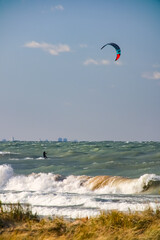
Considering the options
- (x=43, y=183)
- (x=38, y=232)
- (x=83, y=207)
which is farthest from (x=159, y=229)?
(x=43, y=183)

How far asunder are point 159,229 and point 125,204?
744 centimetres

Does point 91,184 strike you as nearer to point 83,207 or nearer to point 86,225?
point 83,207

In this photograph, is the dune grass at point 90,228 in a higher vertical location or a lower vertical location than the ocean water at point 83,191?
higher

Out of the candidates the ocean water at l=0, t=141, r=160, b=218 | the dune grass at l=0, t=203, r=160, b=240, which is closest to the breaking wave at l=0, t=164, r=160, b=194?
the ocean water at l=0, t=141, r=160, b=218

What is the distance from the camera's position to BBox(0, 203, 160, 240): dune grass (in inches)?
288

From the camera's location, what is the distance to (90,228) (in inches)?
303

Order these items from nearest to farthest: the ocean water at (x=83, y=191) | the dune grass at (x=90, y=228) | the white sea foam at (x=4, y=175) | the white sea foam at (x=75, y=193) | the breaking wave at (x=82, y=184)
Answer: the dune grass at (x=90, y=228), the white sea foam at (x=75, y=193), the ocean water at (x=83, y=191), the breaking wave at (x=82, y=184), the white sea foam at (x=4, y=175)

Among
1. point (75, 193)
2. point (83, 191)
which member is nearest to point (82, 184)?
point (83, 191)

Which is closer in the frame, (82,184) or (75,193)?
(75,193)

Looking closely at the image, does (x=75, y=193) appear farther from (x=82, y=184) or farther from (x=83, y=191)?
(x=82, y=184)

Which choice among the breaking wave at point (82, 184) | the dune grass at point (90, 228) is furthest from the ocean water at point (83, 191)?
the dune grass at point (90, 228)

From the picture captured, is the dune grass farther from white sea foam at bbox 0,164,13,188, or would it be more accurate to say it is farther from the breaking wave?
white sea foam at bbox 0,164,13,188

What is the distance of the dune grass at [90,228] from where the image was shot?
24.0 feet

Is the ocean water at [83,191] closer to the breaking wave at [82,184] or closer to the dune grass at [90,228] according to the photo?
the breaking wave at [82,184]
